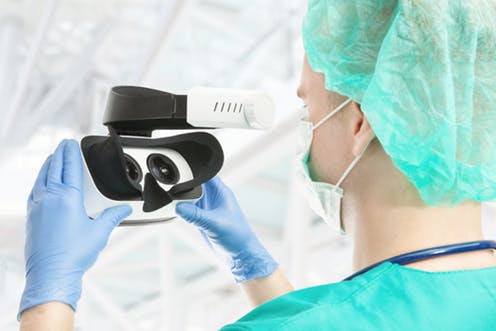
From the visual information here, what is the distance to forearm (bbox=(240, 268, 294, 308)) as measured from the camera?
8.56 ft

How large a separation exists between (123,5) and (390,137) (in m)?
7.34

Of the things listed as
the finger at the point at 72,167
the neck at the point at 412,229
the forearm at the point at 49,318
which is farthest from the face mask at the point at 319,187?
the forearm at the point at 49,318

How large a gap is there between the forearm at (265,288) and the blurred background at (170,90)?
2445mm

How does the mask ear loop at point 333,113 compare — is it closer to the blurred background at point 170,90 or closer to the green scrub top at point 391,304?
the green scrub top at point 391,304

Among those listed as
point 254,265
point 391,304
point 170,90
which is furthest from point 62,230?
point 170,90

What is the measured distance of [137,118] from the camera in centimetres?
221

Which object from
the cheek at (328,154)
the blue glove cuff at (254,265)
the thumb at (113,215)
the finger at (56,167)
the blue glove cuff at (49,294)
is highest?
the cheek at (328,154)

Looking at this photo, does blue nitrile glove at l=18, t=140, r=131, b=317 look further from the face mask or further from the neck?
the neck

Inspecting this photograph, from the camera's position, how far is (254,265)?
262cm

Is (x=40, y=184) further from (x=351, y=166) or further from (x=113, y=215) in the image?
(x=351, y=166)

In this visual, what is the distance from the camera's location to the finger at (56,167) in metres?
2.08

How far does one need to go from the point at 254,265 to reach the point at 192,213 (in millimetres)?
363

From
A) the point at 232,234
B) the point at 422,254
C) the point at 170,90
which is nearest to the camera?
the point at 422,254

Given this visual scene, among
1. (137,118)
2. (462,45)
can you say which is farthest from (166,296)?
(462,45)
